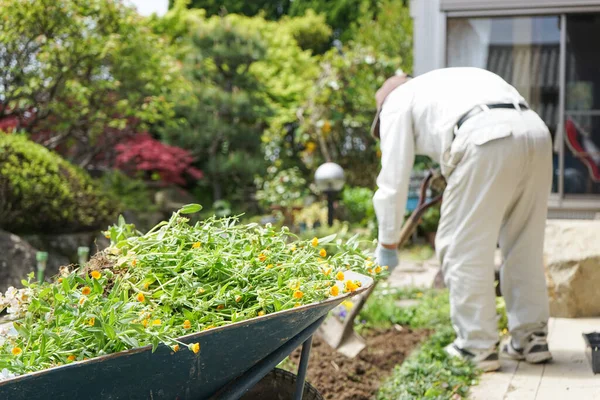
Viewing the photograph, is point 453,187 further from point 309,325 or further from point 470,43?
point 470,43

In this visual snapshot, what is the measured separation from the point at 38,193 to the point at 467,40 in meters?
4.28

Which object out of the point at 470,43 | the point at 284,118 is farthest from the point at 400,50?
the point at 470,43

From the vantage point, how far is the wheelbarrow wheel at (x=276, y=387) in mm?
2336

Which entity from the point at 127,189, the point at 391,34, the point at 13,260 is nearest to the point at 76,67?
the point at 13,260

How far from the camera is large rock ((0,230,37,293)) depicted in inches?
193

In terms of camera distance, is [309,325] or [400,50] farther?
[400,50]

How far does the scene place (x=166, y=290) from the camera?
194cm

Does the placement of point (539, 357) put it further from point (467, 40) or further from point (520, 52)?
point (520, 52)

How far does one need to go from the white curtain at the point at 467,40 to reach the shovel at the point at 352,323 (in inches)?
141

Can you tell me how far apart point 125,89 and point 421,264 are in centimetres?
323

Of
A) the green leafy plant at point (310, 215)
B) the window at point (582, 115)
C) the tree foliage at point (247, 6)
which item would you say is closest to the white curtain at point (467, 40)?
the window at point (582, 115)

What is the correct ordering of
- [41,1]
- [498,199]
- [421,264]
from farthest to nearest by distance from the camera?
[421,264] < [41,1] < [498,199]

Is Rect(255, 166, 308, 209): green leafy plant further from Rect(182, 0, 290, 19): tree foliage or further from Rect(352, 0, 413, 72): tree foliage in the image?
Rect(182, 0, 290, 19): tree foliage

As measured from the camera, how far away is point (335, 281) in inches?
83.7
